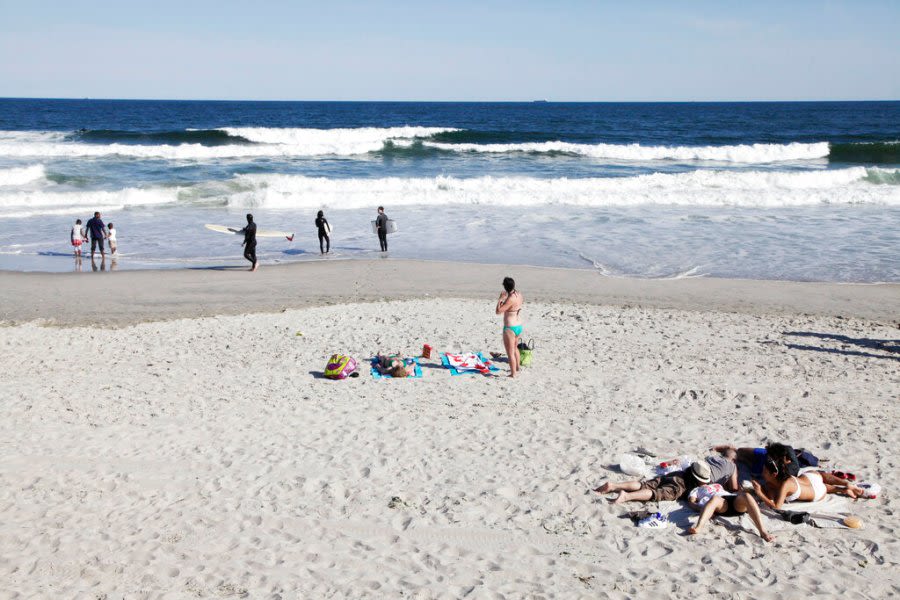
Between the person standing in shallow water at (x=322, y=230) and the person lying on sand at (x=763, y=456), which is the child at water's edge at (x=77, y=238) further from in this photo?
the person lying on sand at (x=763, y=456)

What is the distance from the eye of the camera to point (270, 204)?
2638 centimetres

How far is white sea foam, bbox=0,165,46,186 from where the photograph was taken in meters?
30.5

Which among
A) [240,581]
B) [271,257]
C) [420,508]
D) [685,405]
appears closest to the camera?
[240,581]

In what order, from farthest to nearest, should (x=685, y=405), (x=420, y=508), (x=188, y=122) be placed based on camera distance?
(x=188, y=122), (x=685, y=405), (x=420, y=508)

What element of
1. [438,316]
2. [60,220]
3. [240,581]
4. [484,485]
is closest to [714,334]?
[438,316]

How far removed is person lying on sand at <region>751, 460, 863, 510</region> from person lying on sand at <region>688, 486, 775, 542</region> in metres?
0.29

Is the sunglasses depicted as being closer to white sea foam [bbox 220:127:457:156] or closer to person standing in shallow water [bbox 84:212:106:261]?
person standing in shallow water [bbox 84:212:106:261]

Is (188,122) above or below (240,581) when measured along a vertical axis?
above

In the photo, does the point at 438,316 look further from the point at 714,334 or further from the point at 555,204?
the point at 555,204

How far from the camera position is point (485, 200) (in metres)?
26.8

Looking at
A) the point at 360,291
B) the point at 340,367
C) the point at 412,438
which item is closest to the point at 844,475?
the point at 412,438

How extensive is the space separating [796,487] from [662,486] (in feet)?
3.88

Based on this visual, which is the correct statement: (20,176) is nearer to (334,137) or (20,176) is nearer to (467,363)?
(334,137)

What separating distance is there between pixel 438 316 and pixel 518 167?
85.7 feet
